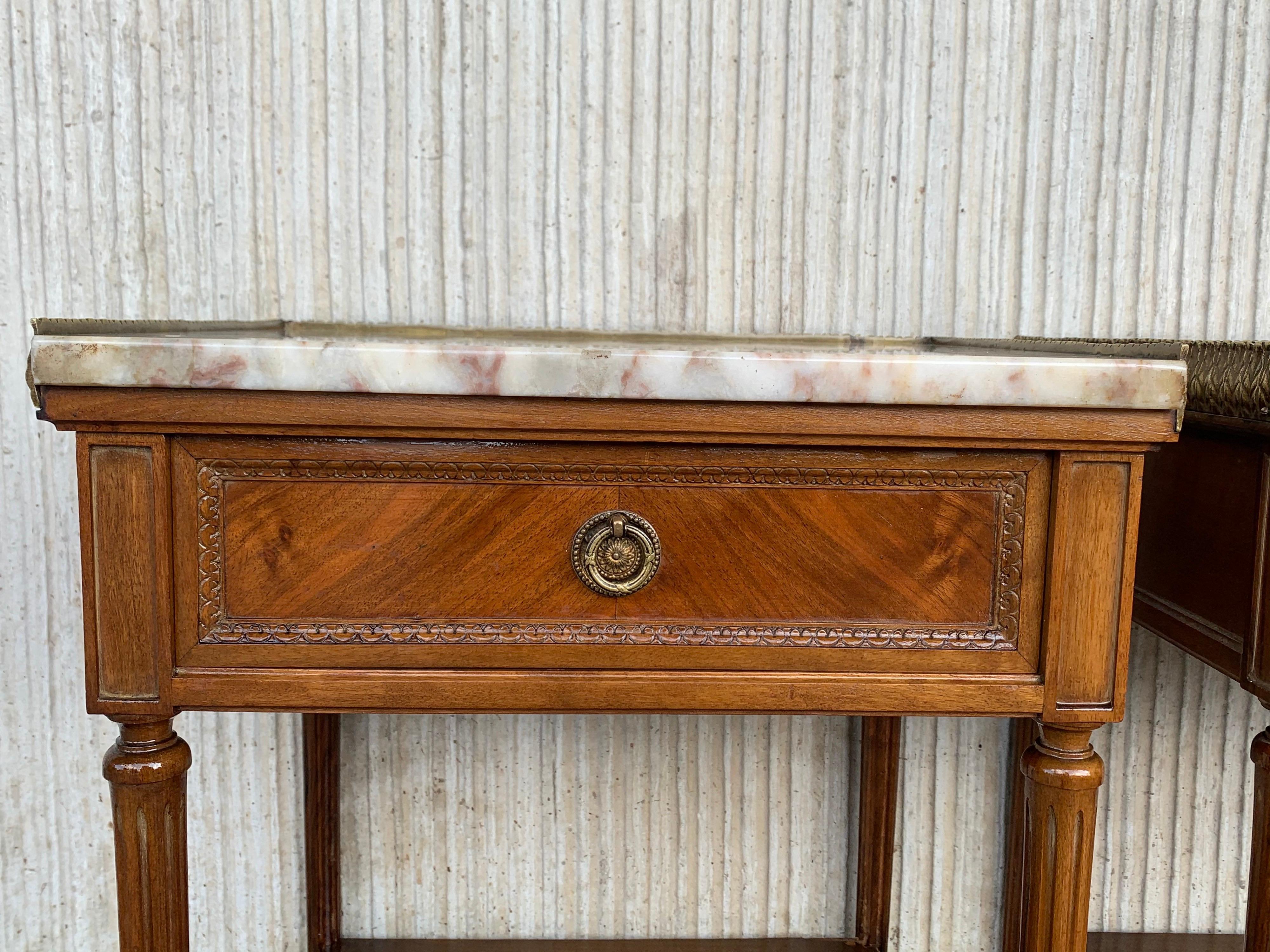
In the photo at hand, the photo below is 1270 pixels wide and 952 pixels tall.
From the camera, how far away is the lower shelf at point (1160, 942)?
0.82 m

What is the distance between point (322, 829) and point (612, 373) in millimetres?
572

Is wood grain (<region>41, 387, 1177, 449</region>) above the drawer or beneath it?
above

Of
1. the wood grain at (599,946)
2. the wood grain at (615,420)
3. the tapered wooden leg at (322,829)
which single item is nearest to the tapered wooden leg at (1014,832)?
the wood grain at (599,946)

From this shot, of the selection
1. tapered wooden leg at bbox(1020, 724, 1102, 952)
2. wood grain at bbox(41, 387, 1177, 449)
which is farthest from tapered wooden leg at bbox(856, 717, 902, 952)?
wood grain at bbox(41, 387, 1177, 449)

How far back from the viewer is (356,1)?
2.45ft

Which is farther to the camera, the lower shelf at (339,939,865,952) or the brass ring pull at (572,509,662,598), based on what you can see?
the lower shelf at (339,939,865,952)

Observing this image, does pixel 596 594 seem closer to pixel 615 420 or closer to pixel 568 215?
pixel 615 420

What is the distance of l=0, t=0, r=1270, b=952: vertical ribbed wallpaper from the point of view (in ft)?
2.47

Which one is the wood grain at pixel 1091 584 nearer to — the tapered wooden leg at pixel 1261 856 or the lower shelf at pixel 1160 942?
the tapered wooden leg at pixel 1261 856

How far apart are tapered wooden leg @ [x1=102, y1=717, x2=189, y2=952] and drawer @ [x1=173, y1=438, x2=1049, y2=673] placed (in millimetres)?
55

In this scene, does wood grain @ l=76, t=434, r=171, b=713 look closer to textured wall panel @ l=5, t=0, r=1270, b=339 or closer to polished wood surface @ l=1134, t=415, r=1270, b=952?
textured wall panel @ l=5, t=0, r=1270, b=339

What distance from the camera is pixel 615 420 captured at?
43 cm

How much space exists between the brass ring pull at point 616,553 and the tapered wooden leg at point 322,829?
429 mm

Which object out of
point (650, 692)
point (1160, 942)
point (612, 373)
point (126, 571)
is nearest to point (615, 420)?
point (612, 373)
